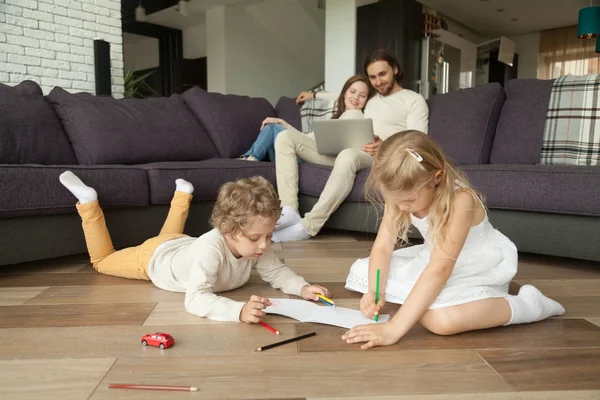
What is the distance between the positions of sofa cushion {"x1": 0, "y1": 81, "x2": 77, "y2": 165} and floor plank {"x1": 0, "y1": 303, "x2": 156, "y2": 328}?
1.06m

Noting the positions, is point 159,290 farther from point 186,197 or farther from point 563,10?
point 563,10

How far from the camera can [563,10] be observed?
22.3 feet

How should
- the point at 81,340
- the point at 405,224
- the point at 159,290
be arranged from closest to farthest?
the point at 81,340, the point at 405,224, the point at 159,290

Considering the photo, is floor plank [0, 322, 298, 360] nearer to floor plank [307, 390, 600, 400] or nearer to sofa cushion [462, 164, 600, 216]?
floor plank [307, 390, 600, 400]

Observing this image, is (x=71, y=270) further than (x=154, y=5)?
No

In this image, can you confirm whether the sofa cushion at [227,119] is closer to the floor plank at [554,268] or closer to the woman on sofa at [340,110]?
the woman on sofa at [340,110]

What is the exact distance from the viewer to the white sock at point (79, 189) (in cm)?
177

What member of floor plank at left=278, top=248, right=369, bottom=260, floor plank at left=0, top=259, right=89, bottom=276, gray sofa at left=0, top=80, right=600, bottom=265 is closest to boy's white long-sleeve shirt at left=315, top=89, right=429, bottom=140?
gray sofa at left=0, top=80, right=600, bottom=265

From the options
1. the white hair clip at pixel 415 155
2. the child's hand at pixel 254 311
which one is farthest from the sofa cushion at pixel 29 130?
the white hair clip at pixel 415 155

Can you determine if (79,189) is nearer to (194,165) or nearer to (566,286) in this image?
(194,165)

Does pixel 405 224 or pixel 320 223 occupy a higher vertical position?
pixel 405 224

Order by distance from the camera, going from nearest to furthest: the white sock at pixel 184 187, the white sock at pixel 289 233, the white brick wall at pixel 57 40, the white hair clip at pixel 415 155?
the white hair clip at pixel 415 155 < the white sock at pixel 184 187 < the white sock at pixel 289 233 < the white brick wall at pixel 57 40

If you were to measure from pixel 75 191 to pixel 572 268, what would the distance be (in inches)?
80.0

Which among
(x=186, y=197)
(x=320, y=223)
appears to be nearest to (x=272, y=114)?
(x=320, y=223)
